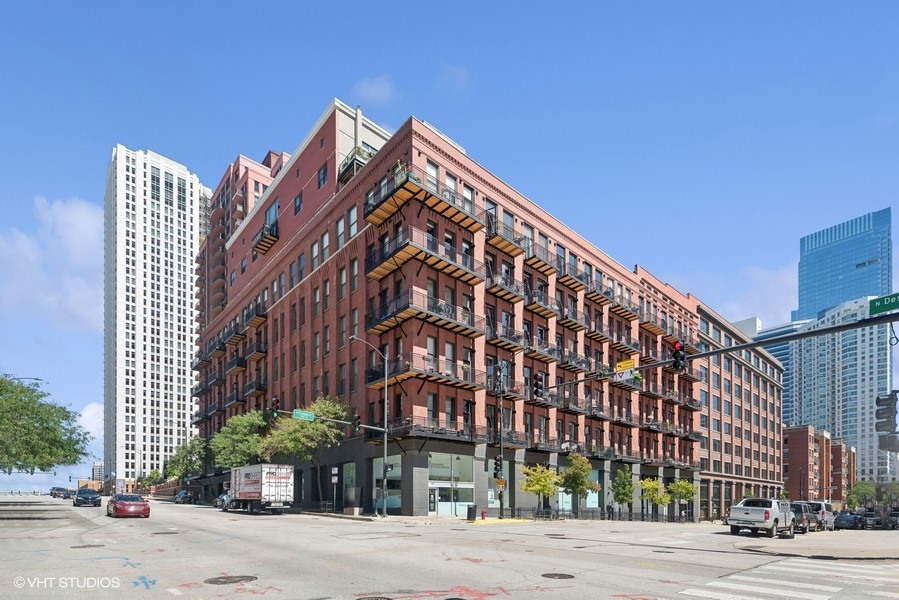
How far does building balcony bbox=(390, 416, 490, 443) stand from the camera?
45.6 metres

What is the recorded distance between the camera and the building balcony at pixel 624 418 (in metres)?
68.7

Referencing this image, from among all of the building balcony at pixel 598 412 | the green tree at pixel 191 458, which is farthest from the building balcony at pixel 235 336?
the building balcony at pixel 598 412

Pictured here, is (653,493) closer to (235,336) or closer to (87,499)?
(235,336)

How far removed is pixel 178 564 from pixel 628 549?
13.0m

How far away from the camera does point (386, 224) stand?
5128cm

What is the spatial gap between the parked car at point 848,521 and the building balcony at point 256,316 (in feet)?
182

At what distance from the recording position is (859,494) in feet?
562

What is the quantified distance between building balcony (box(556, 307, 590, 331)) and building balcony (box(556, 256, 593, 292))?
232 centimetres

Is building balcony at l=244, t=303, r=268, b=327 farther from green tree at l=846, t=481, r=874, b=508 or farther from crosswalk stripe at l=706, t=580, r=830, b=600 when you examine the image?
green tree at l=846, t=481, r=874, b=508

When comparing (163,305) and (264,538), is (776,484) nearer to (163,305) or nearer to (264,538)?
(264,538)

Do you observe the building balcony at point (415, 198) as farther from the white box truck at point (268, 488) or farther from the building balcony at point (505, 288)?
the white box truck at point (268, 488)

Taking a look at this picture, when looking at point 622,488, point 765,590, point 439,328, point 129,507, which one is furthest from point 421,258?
point 765,590

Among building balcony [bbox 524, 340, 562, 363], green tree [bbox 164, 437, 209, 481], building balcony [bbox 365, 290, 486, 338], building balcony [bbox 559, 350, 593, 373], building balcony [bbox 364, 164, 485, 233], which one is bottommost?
green tree [bbox 164, 437, 209, 481]

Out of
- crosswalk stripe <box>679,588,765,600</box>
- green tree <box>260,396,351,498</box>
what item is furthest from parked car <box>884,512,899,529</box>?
crosswalk stripe <box>679,588,765,600</box>
